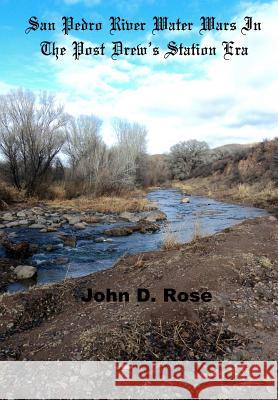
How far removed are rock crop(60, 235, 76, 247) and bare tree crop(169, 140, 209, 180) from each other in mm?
38660

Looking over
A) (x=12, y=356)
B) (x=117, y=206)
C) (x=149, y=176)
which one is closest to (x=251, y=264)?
(x=12, y=356)

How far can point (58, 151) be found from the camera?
24391 millimetres

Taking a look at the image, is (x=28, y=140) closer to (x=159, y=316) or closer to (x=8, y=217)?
(x=8, y=217)

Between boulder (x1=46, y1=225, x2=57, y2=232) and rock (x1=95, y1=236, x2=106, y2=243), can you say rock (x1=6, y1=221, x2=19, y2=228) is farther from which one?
rock (x1=95, y1=236, x2=106, y2=243)

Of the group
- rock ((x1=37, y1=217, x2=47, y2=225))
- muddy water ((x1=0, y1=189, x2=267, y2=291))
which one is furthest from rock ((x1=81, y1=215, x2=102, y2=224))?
rock ((x1=37, y1=217, x2=47, y2=225))

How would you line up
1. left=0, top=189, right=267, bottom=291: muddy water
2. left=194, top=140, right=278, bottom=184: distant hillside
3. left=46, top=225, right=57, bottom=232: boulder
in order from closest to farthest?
left=0, top=189, right=267, bottom=291: muddy water
left=46, top=225, right=57, bottom=232: boulder
left=194, top=140, right=278, bottom=184: distant hillside

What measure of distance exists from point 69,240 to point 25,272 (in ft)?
11.9

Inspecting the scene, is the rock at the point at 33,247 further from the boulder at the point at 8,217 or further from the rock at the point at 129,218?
the rock at the point at 129,218

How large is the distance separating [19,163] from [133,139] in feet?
54.9

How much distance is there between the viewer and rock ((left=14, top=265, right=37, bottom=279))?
7555 mm

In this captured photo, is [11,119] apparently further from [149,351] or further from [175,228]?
[149,351]

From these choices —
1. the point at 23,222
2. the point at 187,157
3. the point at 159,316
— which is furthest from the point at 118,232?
the point at 187,157

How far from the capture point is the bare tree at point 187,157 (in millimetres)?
50312

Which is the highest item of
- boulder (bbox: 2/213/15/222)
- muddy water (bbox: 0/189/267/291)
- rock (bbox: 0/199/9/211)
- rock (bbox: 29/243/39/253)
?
rock (bbox: 0/199/9/211)
